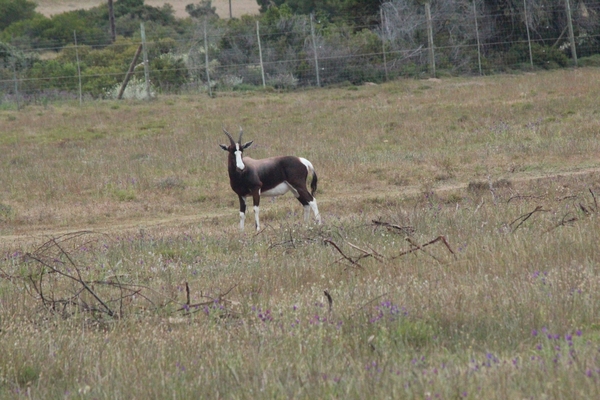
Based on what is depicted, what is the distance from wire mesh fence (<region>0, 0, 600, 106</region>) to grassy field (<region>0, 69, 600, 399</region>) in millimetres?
14181

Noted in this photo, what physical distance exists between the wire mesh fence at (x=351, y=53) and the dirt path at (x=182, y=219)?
51.9 feet

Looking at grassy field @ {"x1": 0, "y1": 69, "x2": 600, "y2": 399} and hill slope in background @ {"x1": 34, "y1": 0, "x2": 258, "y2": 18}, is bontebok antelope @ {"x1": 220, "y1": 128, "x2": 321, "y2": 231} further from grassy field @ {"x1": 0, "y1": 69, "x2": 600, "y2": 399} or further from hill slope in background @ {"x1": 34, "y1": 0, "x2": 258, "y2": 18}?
hill slope in background @ {"x1": 34, "y1": 0, "x2": 258, "y2": 18}

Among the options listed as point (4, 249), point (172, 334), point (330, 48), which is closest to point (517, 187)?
point (4, 249)

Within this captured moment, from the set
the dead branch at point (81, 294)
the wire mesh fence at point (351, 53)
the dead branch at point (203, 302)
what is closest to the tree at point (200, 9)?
the wire mesh fence at point (351, 53)

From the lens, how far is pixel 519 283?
596 cm

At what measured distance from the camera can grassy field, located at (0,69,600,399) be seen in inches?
174

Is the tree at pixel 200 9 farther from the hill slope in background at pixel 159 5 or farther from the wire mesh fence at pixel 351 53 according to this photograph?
the wire mesh fence at pixel 351 53

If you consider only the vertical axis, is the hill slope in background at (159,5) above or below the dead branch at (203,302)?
above

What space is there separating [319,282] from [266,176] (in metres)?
7.51

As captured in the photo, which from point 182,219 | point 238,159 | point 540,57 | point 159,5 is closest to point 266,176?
point 238,159

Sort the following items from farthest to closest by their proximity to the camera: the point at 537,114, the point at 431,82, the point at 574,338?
the point at 431,82, the point at 537,114, the point at 574,338

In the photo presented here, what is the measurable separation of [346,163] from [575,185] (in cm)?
543

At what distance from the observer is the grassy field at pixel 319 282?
441 centimetres

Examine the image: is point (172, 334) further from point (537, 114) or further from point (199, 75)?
point (199, 75)
